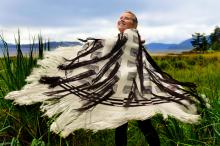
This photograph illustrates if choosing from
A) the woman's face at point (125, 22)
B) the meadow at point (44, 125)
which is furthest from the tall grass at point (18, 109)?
the woman's face at point (125, 22)

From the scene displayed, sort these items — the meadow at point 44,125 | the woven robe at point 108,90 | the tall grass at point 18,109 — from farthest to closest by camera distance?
the tall grass at point 18,109
the meadow at point 44,125
the woven robe at point 108,90

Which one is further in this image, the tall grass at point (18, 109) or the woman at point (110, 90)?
the tall grass at point (18, 109)

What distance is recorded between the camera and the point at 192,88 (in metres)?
5.73

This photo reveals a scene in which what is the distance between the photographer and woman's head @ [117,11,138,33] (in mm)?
5516

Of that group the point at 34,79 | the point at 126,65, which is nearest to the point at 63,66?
the point at 34,79

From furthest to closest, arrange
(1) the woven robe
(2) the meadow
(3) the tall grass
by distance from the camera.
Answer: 1. (3) the tall grass
2. (2) the meadow
3. (1) the woven robe

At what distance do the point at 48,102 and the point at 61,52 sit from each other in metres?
0.70

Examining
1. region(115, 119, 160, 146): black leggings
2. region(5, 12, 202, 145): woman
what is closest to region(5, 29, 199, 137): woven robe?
region(5, 12, 202, 145): woman

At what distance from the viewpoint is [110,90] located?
5.18 meters

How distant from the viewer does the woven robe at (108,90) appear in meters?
5.03

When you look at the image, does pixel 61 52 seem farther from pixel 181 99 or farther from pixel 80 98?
pixel 181 99

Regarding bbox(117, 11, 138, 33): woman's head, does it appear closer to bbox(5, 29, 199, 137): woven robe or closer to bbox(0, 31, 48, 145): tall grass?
bbox(5, 29, 199, 137): woven robe

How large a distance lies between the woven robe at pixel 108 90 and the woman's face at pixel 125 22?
0.08m

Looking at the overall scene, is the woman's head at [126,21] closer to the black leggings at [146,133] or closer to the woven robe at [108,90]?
the woven robe at [108,90]
